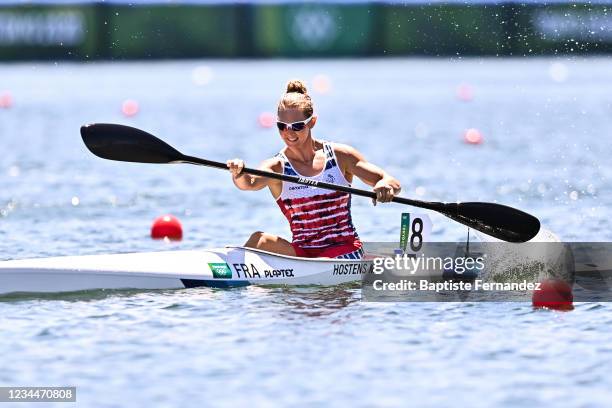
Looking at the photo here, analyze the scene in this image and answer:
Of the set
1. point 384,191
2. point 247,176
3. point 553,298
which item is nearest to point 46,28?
point 247,176

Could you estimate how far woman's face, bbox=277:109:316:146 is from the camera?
1079 cm

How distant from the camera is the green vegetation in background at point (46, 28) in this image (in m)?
42.0

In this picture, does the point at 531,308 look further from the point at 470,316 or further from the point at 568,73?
the point at 568,73

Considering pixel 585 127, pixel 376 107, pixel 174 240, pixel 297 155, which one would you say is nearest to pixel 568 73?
pixel 376 107

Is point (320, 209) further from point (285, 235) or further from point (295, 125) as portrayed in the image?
point (285, 235)

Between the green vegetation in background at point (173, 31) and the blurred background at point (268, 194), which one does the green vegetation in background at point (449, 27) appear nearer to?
the blurred background at point (268, 194)

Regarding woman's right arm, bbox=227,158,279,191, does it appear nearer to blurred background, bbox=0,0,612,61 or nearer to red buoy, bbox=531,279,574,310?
red buoy, bbox=531,279,574,310

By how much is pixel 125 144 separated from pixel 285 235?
391cm

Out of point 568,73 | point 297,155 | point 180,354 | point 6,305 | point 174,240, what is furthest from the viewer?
point 568,73

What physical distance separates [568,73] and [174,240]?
35.3 metres

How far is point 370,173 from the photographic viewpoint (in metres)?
11.1

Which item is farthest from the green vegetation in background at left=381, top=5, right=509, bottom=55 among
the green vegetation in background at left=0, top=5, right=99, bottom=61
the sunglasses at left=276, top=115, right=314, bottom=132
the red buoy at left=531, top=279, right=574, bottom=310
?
the red buoy at left=531, top=279, right=574, bottom=310

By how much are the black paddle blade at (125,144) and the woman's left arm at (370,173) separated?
1.39 metres

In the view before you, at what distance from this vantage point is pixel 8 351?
8992 millimetres
